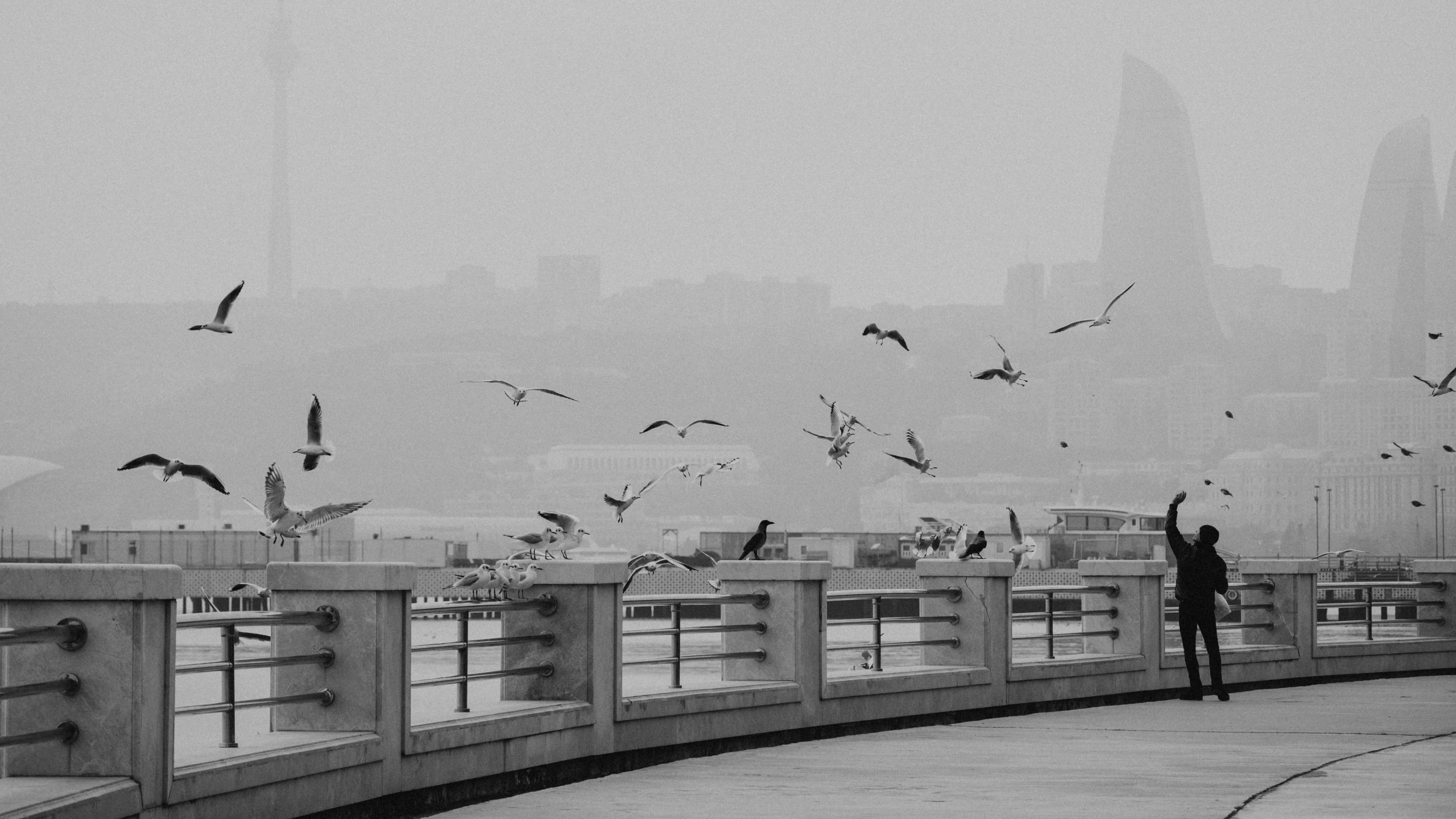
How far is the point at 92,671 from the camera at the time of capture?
10609mm

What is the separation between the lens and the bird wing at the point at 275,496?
16.6 meters

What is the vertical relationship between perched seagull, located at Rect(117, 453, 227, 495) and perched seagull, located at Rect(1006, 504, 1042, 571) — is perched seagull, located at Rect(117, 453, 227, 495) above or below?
above

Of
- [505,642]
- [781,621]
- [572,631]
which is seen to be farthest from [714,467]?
[505,642]

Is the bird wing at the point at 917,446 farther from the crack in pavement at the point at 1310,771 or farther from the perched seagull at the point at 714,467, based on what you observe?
the crack in pavement at the point at 1310,771

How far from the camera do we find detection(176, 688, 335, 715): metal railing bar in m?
11.5

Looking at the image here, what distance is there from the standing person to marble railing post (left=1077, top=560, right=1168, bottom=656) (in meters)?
0.53

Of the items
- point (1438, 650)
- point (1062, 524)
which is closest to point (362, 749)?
point (1438, 650)

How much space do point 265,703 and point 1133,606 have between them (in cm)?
1434

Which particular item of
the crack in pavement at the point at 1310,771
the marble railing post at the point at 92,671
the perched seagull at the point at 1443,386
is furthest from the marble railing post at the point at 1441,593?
the marble railing post at the point at 92,671

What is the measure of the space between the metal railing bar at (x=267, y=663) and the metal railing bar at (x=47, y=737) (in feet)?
1.92

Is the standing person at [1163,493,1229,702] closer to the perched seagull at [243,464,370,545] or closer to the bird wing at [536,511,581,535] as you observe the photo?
the bird wing at [536,511,581,535]

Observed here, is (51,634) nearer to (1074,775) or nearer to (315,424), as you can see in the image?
(315,424)

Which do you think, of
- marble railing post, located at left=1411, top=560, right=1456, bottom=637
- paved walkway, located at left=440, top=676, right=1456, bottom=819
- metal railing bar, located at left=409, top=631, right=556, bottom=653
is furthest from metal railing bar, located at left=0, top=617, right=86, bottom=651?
marble railing post, located at left=1411, top=560, right=1456, bottom=637

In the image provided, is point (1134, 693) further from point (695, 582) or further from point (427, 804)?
point (695, 582)
